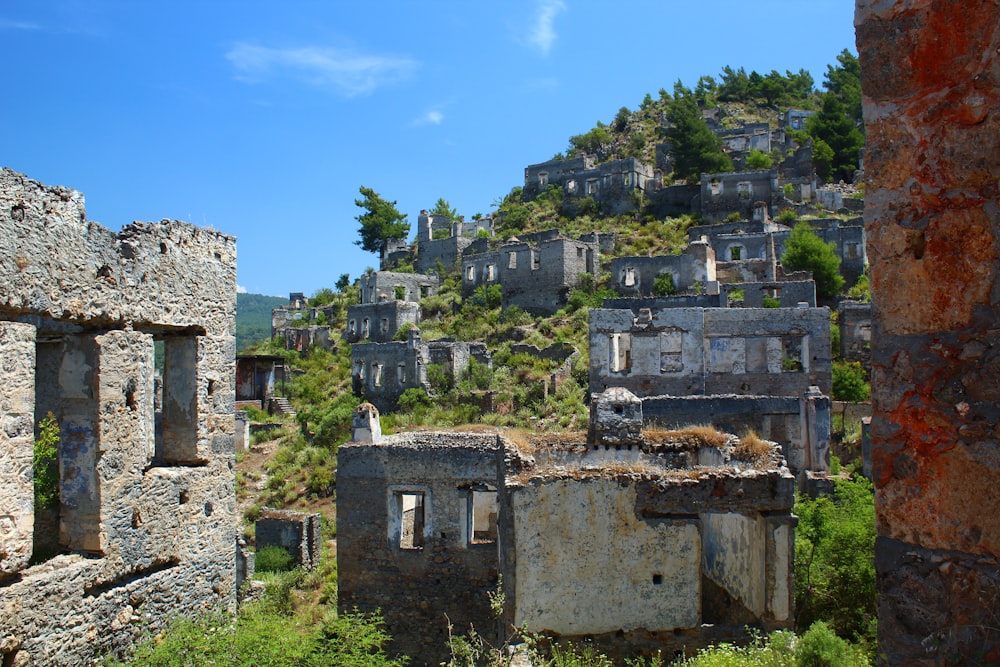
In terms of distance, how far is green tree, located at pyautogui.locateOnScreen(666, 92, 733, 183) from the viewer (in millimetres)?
57531

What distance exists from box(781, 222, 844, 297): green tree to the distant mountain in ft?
179

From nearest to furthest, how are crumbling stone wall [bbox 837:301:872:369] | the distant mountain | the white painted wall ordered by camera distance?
the white painted wall
crumbling stone wall [bbox 837:301:872:369]
the distant mountain

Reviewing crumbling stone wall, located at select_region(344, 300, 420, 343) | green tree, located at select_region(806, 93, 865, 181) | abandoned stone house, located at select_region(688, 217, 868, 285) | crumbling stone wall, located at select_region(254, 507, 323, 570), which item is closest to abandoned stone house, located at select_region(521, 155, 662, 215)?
green tree, located at select_region(806, 93, 865, 181)

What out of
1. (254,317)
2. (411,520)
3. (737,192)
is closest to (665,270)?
(737,192)

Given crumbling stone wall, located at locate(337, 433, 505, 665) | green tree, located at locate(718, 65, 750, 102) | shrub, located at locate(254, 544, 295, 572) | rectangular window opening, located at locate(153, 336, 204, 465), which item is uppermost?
green tree, located at locate(718, 65, 750, 102)

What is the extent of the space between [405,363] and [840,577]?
2514cm

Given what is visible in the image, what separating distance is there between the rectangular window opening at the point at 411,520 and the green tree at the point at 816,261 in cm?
2661

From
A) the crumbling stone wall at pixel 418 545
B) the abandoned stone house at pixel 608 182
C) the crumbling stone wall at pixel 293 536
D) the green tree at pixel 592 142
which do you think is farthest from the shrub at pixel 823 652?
the green tree at pixel 592 142

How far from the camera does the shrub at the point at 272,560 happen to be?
2031 centimetres

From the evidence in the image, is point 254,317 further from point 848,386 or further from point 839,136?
point 848,386

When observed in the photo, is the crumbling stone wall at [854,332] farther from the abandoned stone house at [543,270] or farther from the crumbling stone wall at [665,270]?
the abandoned stone house at [543,270]

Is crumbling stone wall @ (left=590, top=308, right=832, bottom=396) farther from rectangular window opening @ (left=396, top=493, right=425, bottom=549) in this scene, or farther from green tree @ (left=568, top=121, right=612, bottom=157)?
green tree @ (left=568, top=121, right=612, bottom=157)

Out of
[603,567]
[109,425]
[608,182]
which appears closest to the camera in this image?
[109,425]

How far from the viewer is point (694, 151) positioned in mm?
57781
